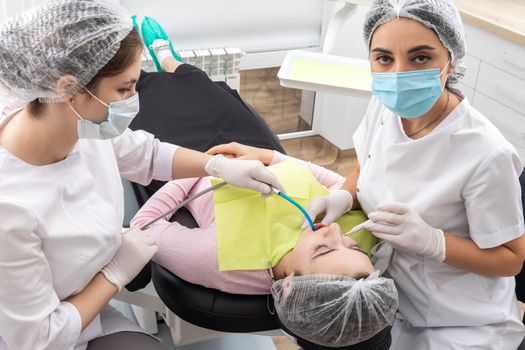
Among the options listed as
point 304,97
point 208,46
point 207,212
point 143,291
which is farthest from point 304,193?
point 304,97

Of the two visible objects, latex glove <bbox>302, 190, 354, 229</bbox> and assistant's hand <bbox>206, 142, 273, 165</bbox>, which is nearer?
latex glove <bbox>302, 190, 354, 229</bbox>

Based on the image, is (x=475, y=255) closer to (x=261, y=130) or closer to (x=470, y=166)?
(x=470, y=166)

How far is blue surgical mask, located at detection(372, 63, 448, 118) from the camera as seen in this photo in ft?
4.27

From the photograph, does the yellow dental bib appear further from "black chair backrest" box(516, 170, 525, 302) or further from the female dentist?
"black chair backrest" box(516, 170, 525, 302)

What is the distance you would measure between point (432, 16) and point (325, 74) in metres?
0.78

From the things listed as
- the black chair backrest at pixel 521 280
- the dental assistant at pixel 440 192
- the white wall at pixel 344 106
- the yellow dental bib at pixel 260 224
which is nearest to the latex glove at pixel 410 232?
the dental assistant at pixel 440 192

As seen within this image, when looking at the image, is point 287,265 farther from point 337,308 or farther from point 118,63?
point 118,63

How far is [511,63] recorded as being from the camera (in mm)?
2613

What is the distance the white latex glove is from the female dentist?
0.29 meters

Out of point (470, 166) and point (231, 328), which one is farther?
point (231, 328)

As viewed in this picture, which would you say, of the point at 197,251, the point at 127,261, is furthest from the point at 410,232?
the point at 127,261

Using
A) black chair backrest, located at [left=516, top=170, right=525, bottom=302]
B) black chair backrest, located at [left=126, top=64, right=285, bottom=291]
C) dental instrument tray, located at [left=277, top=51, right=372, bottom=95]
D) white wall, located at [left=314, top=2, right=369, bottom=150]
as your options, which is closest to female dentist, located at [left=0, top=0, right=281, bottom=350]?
black chair backrest, located at [left=126, top=64, right=285, bottom=291]

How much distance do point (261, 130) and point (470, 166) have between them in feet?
2.91

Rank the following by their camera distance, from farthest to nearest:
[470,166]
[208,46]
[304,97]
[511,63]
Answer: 1. [304,97]
2. [208,46]
3. [511,63]
4. [470,166]
